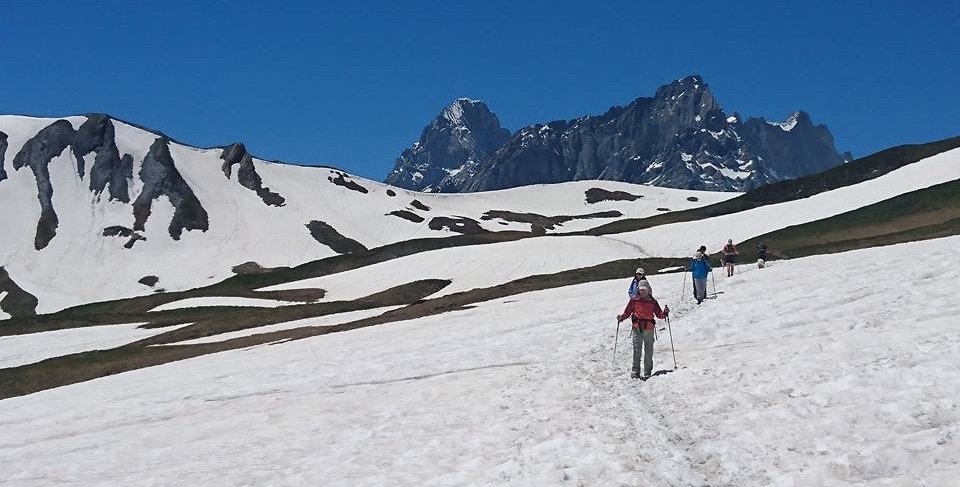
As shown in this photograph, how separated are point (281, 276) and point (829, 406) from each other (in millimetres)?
131739

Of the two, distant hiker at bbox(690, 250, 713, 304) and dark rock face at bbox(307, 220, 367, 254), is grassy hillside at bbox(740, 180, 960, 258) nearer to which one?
distant hiker at bbox(690, 250, 713, 304)

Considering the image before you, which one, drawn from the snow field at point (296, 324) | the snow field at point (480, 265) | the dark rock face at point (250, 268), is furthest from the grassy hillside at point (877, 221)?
the dark rock face at point (250, 268)

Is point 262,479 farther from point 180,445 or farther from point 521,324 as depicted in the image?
point 521,324

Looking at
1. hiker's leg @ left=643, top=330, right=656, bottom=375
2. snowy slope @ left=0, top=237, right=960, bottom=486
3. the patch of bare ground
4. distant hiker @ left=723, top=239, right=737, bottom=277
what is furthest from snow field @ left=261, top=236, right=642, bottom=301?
hiker's leg @ left=643, top=330, right=656, bottom=375

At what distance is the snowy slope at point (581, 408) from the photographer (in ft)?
47.2

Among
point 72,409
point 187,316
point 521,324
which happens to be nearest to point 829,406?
point 521,324

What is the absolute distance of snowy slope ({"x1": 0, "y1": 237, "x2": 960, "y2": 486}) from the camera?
14391 millimetres

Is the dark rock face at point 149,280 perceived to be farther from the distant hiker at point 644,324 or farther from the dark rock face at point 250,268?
the distant hiker at point 644,324

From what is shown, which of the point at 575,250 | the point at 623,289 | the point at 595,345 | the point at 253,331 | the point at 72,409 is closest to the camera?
the point at 595,345

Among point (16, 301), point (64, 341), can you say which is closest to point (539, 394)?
point (64, 341)

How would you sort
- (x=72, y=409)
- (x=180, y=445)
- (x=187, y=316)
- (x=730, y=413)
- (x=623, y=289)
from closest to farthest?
(x=730, y=413), (x=180, y=445), (x=72, y=409), (x=623, y=289), (x=187, y=316)

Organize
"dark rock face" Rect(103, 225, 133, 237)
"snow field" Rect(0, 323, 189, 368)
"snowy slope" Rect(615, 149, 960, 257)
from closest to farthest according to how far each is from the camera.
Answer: "snow field" Rect(0, 323, 189, 368), "snowy slope" Rect(615, 149, 960, 257), "dark rock face" Rect(103, 225, 133, 237)

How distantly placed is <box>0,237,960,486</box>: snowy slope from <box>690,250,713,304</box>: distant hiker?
2.51 feet

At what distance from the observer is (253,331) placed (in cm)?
6353
